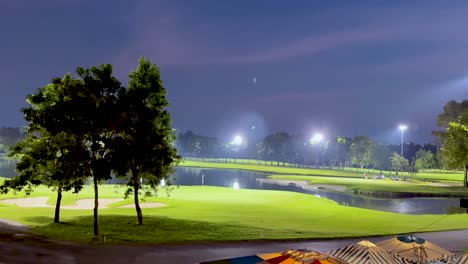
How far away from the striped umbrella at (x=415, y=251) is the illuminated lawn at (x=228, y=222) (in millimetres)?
15558

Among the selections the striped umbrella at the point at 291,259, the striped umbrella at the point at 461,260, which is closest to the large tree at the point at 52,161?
the striped umbrella at the point at 291,259

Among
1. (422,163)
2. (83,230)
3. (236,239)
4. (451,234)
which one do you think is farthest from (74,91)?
(422,163)

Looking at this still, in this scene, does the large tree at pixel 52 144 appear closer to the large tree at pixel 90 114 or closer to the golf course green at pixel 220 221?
the large tree at pixel 90 114

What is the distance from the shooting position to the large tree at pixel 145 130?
34.2m

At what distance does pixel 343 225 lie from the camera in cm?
4150

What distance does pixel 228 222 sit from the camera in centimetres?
4012

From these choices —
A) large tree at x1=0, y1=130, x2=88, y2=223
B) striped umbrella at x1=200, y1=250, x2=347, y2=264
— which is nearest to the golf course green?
large tree at x1=0, y1=130, x2=88, y2=223

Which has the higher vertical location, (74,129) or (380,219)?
(74,129)

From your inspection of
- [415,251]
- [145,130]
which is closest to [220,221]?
[145,130]

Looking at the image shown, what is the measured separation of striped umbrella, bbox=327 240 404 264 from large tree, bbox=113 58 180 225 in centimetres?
2100

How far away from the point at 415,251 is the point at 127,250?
56.6ft

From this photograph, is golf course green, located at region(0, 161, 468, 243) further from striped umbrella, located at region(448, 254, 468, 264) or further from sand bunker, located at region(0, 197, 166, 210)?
striped umbrella, located at region(448, 254, 468, 264)

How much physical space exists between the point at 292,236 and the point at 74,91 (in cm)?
1965

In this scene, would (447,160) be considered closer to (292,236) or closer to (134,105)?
(292,236)
